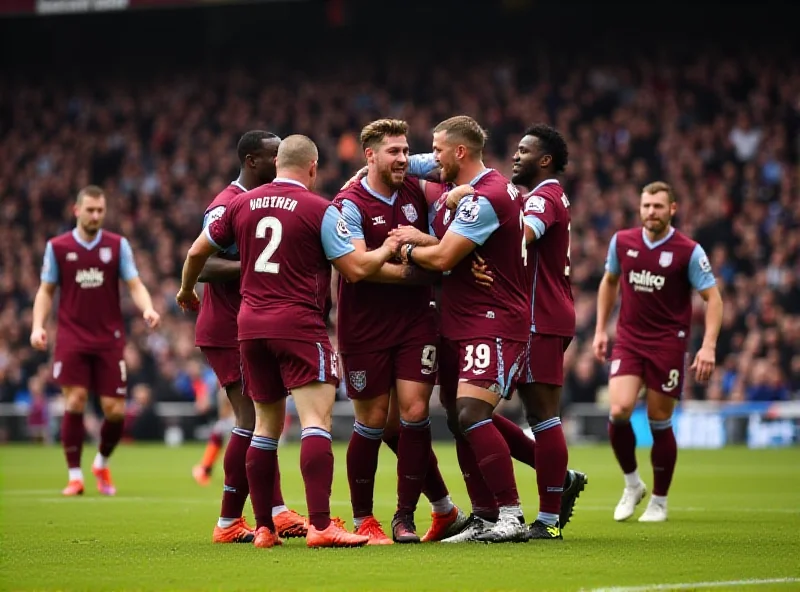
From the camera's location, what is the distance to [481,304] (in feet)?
27.3

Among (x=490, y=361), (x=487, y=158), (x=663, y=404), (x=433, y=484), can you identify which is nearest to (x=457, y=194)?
(x=490, y=361)

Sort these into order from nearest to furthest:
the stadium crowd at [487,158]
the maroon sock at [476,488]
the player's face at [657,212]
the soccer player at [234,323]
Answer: the maroon sock at [476,488] < the soccer player at [234,323] < the player's face at [657,212] < the stadium crowd at [487,158]

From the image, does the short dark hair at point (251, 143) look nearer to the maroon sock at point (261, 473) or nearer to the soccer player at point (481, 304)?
the soccer player at point (481, 304)

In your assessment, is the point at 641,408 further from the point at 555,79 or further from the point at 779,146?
the point at 555,79

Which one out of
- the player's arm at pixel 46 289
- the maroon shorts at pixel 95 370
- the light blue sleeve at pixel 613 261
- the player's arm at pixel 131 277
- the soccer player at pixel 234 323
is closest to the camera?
the soccer player at pixel 234 323

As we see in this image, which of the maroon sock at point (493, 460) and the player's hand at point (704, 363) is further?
the player's hand at point (704, 363)

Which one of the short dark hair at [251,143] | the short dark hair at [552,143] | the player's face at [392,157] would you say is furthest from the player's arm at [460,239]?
the short dark hair at [251,143]

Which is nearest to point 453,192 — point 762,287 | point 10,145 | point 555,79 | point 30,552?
point 30,552

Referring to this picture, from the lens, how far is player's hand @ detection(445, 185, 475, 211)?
8258 mm

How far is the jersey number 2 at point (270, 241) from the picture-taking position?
8062mm

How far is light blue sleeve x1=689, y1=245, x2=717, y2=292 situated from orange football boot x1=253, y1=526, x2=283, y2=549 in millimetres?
4330

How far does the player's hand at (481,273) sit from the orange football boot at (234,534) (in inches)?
86.7

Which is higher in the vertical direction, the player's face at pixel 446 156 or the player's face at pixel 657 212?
the player's face at pixel 446 156

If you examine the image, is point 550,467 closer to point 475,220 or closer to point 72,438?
point 475,220
